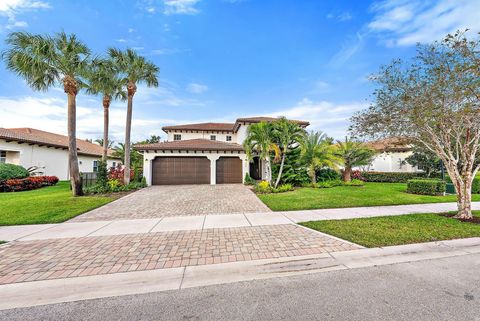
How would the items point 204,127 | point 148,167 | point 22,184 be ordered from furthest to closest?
point 204,127 < point 148,167 < point 22,184

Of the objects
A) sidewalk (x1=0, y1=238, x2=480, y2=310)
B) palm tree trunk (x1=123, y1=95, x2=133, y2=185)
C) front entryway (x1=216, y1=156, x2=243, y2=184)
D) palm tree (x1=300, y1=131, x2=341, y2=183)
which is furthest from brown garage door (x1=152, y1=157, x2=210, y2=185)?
sidewalk (x1=0, y1=238, x2=480, y2=310)

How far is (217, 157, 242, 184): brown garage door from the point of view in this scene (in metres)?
16.9

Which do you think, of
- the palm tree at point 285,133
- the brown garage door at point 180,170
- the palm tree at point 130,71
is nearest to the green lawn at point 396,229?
the palm tree at point 285,133

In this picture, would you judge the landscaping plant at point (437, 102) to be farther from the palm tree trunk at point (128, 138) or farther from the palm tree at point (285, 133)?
the palm tree trunk at point (128, 138)

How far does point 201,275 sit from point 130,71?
15940mm

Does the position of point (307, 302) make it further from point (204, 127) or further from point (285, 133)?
point (204, 127)

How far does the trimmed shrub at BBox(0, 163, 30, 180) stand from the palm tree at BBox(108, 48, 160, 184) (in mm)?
7713

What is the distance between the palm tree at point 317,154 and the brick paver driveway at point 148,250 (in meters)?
10.5

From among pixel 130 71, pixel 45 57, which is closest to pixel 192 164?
pixel 130 71

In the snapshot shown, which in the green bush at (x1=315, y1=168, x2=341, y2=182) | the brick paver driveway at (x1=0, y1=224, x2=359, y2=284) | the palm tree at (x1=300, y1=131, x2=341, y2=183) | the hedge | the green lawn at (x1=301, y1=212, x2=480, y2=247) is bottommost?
the brick paver driveway at (x1=0, y1=224, x2=359, y2=284)

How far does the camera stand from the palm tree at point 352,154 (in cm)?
1562

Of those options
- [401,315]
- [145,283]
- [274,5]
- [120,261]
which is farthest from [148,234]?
[274,5]

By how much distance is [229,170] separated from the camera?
673 inches

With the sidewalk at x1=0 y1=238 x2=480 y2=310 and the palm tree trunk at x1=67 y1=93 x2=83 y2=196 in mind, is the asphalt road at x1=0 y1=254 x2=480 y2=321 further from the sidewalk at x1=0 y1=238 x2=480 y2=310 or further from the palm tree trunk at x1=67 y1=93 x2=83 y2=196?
the palm tree trunk at x1=67 y1=93 x2=83 y2=196
